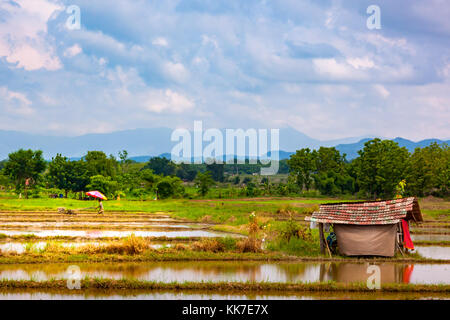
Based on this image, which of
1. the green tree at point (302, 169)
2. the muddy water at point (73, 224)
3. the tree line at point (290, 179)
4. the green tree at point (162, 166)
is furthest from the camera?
the green tree at point (162, 166)

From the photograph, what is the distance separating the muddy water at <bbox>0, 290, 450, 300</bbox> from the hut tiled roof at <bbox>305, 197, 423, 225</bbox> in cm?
388

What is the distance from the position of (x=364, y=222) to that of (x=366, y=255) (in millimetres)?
1186

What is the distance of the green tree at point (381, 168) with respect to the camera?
50.0m

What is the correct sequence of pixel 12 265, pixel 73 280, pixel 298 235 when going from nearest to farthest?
1. pixel 73 280
2. pixel 12 265
3. pixel 298 235

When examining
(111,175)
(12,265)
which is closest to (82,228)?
(12,265)

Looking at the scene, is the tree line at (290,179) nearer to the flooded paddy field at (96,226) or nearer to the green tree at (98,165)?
the green tree at (98,165)

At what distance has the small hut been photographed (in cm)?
1444

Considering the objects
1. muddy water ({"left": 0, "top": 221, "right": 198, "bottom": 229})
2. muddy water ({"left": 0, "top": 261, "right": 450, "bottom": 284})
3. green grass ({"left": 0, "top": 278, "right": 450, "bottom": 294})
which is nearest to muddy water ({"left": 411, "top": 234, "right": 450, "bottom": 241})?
muddy water ({"left": 0, "top": 261, "right": 450, "bottom": 284})

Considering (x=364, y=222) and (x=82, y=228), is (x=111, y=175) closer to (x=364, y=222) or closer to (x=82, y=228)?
(x=82, y=228)

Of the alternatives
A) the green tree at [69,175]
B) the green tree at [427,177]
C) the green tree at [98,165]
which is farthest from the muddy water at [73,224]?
the green tree at [427,177]

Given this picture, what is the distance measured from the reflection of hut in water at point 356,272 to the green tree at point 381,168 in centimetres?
3664

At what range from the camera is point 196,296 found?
33.3 feet

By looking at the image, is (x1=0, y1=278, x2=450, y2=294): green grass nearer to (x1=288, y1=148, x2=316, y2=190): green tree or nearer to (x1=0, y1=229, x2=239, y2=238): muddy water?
(x1=0, y1=229, x2=239, y2=238): muddy water
